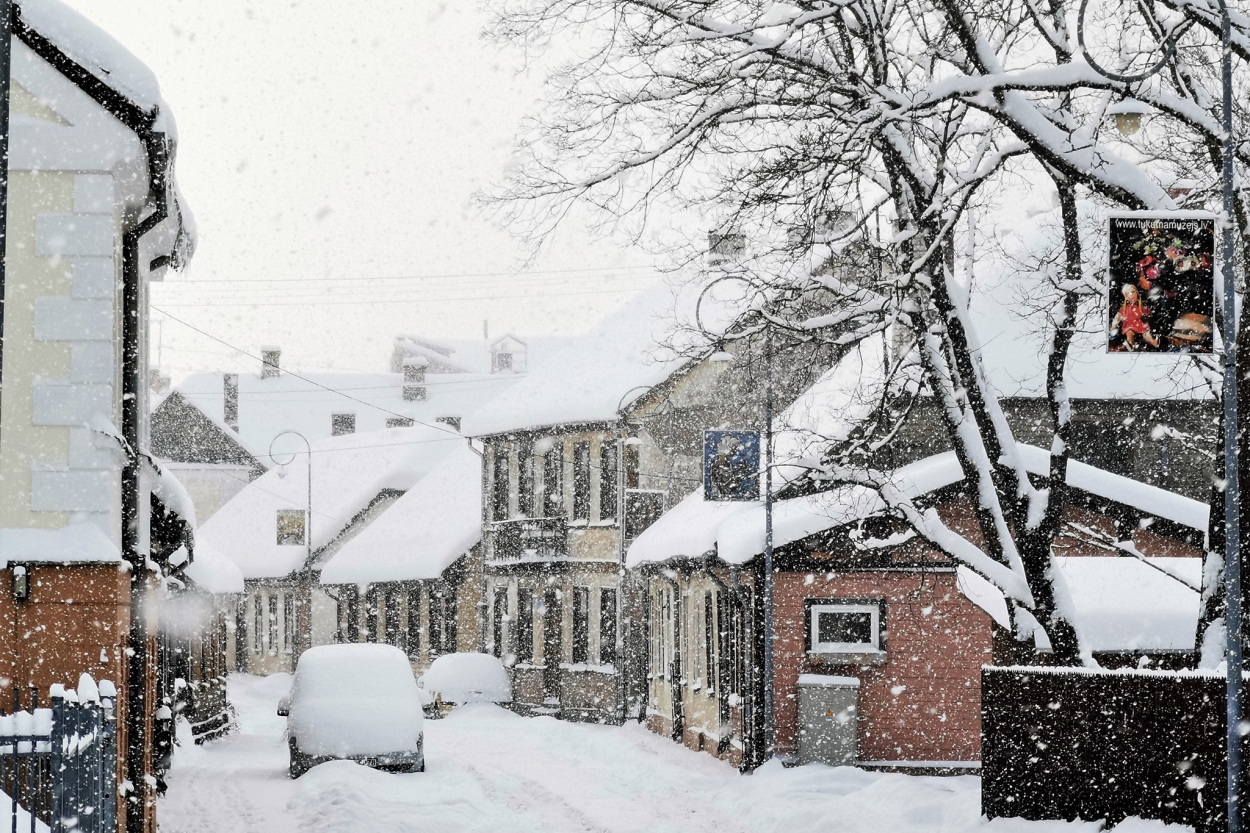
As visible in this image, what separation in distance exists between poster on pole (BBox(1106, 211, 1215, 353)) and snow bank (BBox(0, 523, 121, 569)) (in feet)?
24.6

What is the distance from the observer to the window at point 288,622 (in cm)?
6031

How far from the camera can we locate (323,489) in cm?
6394

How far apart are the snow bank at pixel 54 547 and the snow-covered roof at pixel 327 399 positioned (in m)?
65.4

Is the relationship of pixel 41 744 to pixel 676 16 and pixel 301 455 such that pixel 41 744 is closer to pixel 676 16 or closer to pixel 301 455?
pixel 676 16

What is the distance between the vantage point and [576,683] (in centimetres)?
4116

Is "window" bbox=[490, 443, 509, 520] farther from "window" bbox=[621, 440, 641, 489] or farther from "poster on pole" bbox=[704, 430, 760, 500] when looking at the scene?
"poster on pole" bbox=[704, 430, 760, 500]

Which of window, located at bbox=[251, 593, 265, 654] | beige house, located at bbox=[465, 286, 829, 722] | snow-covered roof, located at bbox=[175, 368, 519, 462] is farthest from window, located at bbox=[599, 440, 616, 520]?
snow-covered roof, located at bbox=[175, 368, 519, 462]

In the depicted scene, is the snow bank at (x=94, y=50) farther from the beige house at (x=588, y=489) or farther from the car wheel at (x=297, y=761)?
the beige house at (x=588, y=489)

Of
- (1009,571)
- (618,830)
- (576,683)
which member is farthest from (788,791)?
(576,683)

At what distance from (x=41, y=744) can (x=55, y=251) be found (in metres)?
4.81

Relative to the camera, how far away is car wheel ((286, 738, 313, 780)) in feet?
73.4

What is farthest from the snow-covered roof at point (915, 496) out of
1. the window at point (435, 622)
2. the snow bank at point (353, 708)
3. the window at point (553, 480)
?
the window at point (435, 622)

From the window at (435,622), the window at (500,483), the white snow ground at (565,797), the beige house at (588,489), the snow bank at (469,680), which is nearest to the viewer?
the white snow ground at (565,797)

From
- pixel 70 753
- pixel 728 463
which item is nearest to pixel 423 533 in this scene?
pixel 728 463
